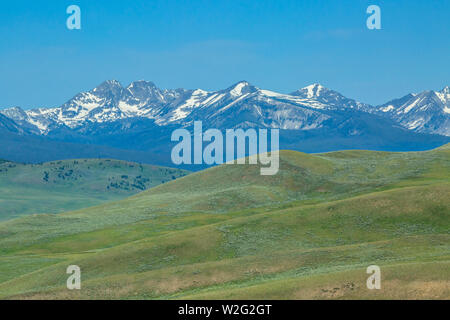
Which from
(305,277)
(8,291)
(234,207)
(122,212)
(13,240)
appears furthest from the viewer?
(122,212)

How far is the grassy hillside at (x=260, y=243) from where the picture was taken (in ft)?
194

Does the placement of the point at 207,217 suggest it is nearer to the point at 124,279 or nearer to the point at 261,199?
the point at 261,199

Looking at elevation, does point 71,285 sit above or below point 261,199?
below

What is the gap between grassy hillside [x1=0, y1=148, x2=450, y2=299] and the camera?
59.1 meters

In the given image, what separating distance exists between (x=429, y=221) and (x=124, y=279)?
169 ft

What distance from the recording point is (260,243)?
93.0 m

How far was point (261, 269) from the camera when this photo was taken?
7256cm

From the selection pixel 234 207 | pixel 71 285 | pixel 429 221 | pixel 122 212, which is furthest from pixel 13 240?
pixel 429 221

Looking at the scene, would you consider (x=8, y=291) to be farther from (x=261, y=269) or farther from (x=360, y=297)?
(x=360, y=297)
